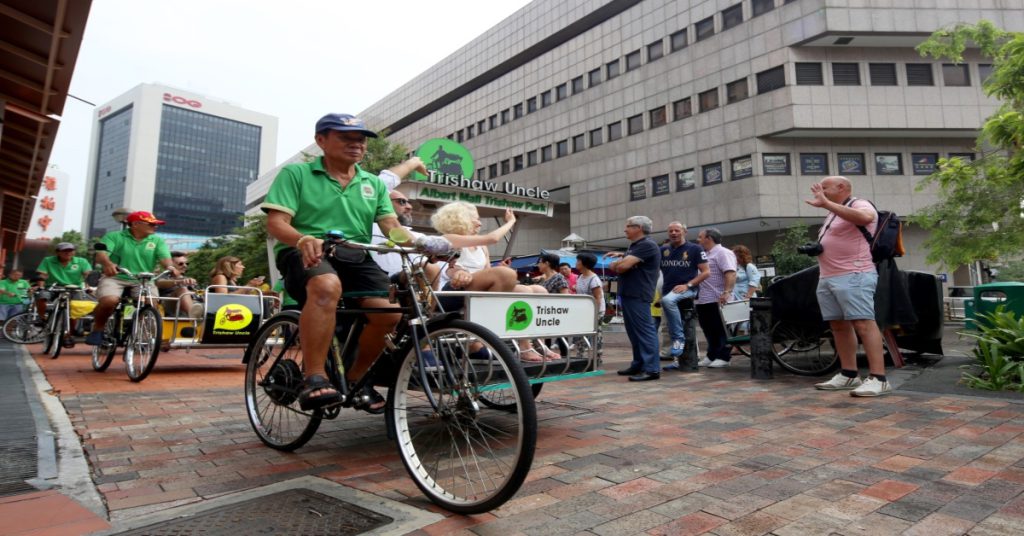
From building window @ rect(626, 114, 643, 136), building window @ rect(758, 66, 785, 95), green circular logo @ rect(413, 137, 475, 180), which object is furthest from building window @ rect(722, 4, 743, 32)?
green circular logo @ rect(413, 137, 475, 180)

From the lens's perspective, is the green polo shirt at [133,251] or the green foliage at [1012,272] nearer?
the green polo shirt at [133,251]

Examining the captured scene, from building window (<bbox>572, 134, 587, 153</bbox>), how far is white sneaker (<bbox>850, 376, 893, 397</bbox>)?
111ft

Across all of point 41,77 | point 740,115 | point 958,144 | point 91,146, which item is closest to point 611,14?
point 740,115

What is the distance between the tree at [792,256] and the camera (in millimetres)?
21703

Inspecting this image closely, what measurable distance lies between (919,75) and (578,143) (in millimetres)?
19003

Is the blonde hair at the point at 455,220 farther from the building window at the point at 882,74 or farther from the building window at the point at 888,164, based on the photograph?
the building window at the point at 882,74

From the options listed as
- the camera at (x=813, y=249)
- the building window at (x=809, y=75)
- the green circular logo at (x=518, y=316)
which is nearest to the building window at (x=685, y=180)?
the building window at (x=809, y=75)

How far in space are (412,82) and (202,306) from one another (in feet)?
171

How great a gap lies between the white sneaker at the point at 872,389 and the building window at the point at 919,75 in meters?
30.1

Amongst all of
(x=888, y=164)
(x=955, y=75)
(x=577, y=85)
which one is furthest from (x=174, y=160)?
(x=955, y=75)

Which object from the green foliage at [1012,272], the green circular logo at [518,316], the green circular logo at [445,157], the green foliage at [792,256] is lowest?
the green circular logo at [518,316]

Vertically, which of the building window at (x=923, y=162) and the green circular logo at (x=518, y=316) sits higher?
the building window at (x=923, y=162)

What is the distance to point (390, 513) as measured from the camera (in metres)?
2.12

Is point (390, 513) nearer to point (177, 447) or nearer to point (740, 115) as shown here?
point (177, 447)
